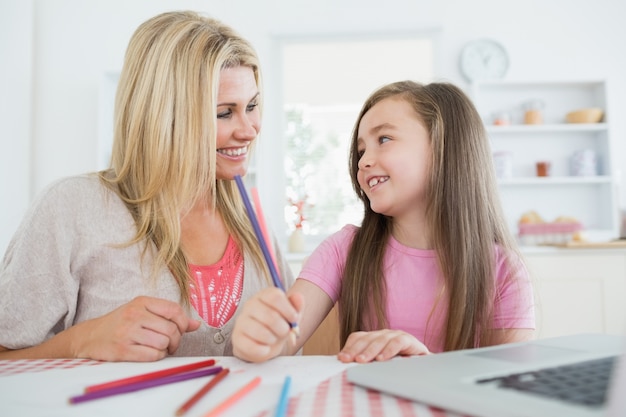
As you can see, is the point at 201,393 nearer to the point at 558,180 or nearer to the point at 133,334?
the point at 133,334

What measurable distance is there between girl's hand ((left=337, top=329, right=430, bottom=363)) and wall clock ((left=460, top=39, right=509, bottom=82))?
329 cm

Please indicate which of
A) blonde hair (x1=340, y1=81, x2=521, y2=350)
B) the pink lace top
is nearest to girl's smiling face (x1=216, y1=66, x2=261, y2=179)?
the pink lace top

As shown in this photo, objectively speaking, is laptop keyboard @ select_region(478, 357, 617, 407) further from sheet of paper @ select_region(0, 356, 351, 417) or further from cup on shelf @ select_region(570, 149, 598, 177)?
cup on shelf @ select_region(570, 149, 598, 177)

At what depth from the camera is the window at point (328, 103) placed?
12.6 feet

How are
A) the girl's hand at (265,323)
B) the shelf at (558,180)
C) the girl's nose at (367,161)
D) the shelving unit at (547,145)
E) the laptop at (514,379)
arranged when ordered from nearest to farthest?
1. the laptop at (514,379)
2. the girl's hand at (265,323)
3. the girl's nose at (367,161)
4. the shelf at (558,180)
5. the shelving unit at (547,145)

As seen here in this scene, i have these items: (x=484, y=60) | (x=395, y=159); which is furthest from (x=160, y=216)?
(x=484, y=60)

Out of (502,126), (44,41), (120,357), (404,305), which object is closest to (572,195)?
(502,126)

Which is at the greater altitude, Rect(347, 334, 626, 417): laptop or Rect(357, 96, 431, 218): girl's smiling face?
Rect(357, 96, 431, 218): girl's smiling face

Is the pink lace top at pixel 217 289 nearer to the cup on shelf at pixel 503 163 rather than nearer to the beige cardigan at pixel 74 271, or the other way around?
the beige cardigan at pixel 74 271

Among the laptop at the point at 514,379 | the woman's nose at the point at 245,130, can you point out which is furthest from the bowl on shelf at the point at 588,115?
the laptop at the point at 514,379

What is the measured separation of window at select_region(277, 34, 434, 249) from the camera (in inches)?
152

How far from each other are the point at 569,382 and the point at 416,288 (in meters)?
0.77

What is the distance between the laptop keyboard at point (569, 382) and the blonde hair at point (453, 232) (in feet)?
1.96

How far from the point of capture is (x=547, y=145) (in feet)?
12.3
